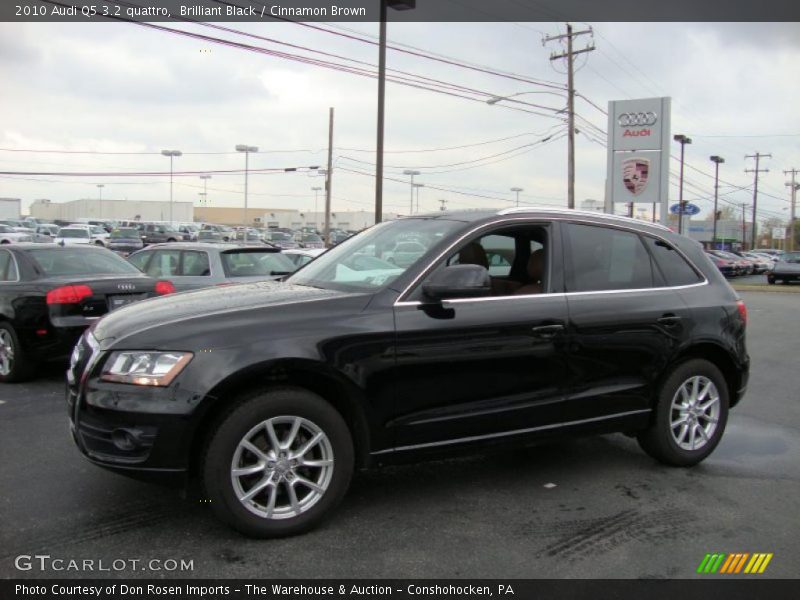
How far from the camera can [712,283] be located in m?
4.95

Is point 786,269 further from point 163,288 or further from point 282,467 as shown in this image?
point 282,467

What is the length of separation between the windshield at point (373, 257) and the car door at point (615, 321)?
0.91 meters

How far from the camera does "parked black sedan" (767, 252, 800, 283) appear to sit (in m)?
31.2

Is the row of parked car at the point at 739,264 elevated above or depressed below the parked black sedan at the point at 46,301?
above

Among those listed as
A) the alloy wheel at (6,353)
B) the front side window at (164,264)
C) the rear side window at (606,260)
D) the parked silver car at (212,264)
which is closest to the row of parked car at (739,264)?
the parked silver car at (212,264)

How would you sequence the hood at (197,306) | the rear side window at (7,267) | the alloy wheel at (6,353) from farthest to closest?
1. the rear side window at (7,267)
2. the alloy wheel at (6,353)
3. the hood at (197,306)

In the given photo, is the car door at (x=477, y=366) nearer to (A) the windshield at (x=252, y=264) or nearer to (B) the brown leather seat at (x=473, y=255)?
(B) the brown leather seat at (x=473, y=255)

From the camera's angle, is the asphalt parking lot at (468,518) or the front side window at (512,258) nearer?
the asphalt parking lot at (468,518)

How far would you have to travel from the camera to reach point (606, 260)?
4.53 metres

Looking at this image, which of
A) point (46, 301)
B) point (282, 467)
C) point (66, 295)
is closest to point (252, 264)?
point (66, 295)

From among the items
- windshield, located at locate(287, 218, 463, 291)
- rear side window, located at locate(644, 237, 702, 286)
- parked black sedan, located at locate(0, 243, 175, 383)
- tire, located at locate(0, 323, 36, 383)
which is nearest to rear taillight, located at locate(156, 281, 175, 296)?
parked black sedan, located at locate(0, 243, 175, 383)

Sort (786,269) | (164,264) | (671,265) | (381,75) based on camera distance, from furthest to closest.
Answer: (786,269)
(381,75)
(164,264)
(671,265)

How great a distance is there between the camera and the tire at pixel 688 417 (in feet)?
15.1

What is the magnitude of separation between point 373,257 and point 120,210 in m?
137
